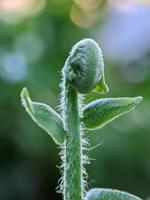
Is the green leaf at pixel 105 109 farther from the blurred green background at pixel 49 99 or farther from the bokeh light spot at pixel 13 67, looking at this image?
the bokeh light spot at pixel 13 67

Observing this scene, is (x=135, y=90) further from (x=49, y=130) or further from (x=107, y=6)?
(x=49, y=130)

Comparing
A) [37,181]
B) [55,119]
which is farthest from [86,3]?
[55,119]

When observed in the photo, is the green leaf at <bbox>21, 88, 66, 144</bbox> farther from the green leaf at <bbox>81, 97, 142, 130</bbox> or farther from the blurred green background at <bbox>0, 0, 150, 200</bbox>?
the blurred green background at <bbox>0, 0, 150, 200</bbox>

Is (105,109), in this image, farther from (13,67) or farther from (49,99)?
(13,67)

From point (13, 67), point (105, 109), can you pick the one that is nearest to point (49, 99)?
point (13, 67)

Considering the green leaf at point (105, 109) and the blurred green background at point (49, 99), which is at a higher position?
the blurred green background at point (49, 99)

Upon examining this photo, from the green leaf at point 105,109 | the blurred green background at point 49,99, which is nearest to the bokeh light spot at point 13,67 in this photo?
the blurred green background at point 49,99
